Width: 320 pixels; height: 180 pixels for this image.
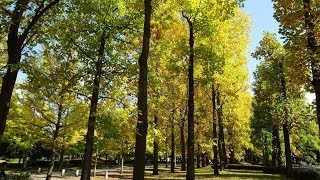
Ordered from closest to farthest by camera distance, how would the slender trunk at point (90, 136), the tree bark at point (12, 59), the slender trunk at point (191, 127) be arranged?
1. the tree bark at point (12, 59)
2. the slender trunk at point (90, 136)
3. the slender trunk at point (191, 127)

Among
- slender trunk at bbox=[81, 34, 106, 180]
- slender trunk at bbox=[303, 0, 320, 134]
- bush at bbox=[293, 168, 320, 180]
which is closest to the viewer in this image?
slender trunk at bbox=[303, 0, 320, 134]

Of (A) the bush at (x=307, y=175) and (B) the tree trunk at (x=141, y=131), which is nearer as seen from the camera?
(B) the tree trunk at (x=141, y=131)

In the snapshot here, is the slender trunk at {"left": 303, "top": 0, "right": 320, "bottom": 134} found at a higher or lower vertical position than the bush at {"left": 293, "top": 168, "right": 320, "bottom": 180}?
higher

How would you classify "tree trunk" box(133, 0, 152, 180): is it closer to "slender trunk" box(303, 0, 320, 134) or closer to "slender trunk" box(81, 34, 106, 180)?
"slender trunk" box(81, 34, 106, 180)

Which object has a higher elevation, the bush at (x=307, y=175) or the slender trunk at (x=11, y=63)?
the slender trunk at (x=11, y=63)

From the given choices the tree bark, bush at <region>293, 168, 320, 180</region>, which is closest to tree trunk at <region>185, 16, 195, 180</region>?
bush at <region>293, 168, 320, 180</region>

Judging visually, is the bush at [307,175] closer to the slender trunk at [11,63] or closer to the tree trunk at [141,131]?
the tree trunk at [141,131]

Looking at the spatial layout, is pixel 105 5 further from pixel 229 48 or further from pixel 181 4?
pixel 229 48

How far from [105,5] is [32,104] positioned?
7.45m

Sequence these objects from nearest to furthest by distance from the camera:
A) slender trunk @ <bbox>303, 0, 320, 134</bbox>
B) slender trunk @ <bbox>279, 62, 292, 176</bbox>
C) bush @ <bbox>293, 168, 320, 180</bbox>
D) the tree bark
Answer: the tree bark → slender trunk @ <bbox>303, 0, 320, 134</bbox> → bush @ <bbox>293, 168, 320, 180</bbox> → slender trunk @ <bbox>279, 62, 292, 176</bbox>

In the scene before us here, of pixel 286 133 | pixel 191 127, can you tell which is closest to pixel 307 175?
pixel 191 127

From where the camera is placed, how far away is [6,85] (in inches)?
373

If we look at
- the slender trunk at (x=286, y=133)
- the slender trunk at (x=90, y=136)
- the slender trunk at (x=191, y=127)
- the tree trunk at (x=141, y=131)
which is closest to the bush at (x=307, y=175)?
the slender trunk at (x=286, y=133)

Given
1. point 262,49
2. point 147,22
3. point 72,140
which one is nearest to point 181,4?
point 147,22
